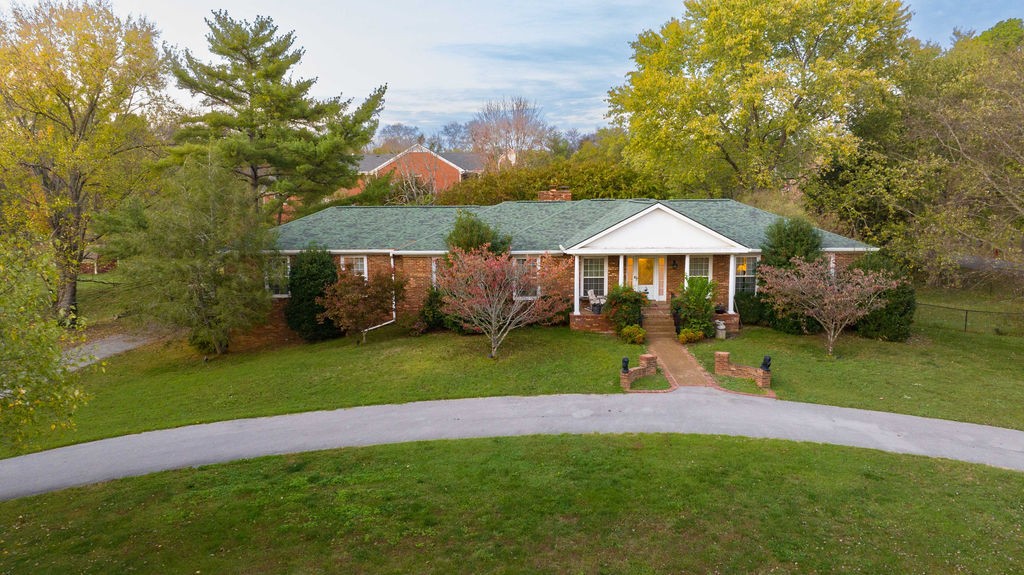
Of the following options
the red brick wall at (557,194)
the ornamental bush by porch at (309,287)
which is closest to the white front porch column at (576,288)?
the red brick wall at (557,194)

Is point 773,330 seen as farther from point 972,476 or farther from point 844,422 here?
point 972,476

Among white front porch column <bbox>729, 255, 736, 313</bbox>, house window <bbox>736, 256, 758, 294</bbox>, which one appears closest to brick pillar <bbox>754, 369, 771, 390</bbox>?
white front porch column <bbox>729, 255, 736, 313</bbox>

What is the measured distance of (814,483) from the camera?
28.2 feet

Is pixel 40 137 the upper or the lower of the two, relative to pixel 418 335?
upper

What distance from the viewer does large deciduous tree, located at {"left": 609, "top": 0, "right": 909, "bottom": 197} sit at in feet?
87.2

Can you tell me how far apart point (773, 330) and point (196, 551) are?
1870cm

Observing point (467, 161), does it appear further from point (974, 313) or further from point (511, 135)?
point (974, 313)

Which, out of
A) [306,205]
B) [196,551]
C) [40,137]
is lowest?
[196,551]

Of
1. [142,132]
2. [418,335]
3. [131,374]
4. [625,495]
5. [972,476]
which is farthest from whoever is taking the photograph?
[142,132]

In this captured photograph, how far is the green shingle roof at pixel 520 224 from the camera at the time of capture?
20.3 metres

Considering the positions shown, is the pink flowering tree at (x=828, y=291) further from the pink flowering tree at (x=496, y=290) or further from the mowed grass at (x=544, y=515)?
the mowed grass at (x=544, y=515)

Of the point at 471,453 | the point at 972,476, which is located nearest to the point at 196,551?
the point at 471,453

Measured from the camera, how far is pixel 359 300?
704 inches

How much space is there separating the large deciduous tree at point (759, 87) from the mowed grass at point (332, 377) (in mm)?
17186
